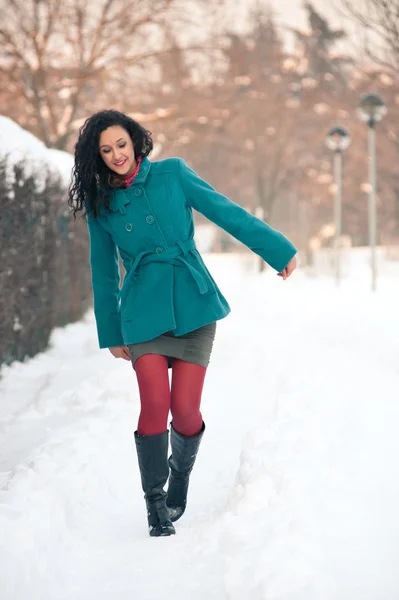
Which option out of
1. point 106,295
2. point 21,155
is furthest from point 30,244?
point 106,295

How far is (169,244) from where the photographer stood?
3.73 metres

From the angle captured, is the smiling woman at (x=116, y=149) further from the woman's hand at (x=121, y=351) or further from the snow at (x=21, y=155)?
the snow at (x=21, y=155)

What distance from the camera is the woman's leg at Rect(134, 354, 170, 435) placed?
3.67m

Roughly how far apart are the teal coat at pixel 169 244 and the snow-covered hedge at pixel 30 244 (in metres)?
3.87

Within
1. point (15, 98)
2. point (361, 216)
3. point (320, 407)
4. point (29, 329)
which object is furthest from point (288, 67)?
point (320, 407)

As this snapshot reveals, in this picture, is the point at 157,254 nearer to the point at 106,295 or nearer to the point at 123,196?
the point at 123,196

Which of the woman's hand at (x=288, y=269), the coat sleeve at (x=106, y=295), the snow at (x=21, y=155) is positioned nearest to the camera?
Result: the woman's hand at (x=288, y=269)

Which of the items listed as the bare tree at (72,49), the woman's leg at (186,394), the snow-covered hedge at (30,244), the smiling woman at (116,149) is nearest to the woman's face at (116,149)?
the smiling woman at (116,149)

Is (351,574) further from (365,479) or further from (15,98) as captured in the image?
(15,98)

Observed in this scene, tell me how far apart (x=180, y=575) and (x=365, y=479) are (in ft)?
3.98

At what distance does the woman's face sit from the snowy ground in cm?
152

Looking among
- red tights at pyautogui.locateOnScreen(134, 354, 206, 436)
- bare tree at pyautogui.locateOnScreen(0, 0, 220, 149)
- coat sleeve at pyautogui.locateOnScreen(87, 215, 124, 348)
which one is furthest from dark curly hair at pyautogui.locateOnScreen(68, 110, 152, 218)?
bare tree at pyautogui.locateOnScreen(0, 0, 220, 149)

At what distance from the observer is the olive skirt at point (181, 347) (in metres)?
3.70

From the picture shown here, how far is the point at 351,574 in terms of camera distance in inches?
129
